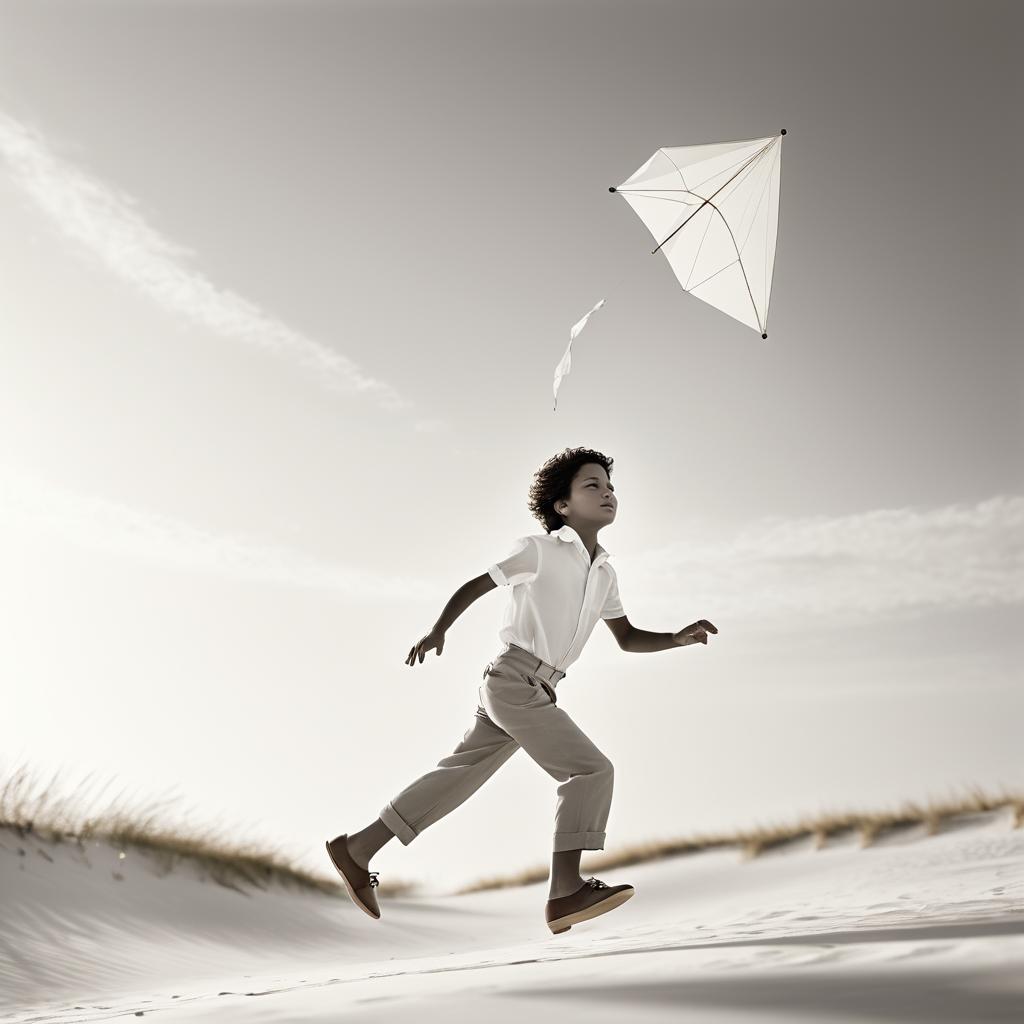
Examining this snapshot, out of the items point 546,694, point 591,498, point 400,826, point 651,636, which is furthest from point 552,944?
point 591,498

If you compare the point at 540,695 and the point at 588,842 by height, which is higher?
the point at 540,695

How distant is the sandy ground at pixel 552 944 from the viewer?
1.82 m

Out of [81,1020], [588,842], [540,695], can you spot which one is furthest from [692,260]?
[81,1020]

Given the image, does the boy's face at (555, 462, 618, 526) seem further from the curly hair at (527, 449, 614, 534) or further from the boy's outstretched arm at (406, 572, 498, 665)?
the boy's outstretched arm at (406, 572, 498, 665)

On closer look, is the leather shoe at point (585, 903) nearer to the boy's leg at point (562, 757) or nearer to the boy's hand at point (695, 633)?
the boy's leg at point (562, 757)

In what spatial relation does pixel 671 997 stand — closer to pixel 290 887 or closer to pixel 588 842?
pixel 588 842

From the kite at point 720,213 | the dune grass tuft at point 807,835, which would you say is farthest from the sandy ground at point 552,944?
the kite at point 720,213

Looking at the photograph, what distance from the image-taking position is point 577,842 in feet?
9.87

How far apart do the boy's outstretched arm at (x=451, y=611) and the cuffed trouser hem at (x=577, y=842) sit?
0.68m

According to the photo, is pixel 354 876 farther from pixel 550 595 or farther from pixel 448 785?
pixel 550 595

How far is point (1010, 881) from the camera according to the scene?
3.73 m

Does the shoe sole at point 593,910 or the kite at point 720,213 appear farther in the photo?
the kite at point 720,213

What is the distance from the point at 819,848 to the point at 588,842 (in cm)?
329

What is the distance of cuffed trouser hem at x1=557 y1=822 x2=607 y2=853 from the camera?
301 centimetres
